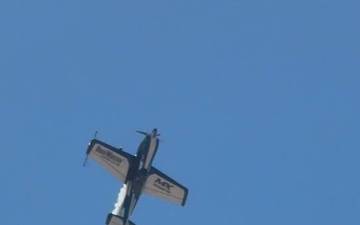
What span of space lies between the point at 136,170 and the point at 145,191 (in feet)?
9.16

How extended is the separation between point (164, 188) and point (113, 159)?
6453 millimetres

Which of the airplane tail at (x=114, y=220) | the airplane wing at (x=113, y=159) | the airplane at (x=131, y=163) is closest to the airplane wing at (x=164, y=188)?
the airplane at (x=131, y=163)

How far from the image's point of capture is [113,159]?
115125mm

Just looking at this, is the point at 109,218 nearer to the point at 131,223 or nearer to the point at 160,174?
the point at 131,223

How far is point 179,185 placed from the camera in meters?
118

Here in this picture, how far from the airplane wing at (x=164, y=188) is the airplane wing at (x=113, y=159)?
2.76 meters

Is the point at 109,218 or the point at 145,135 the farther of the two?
the point at 145,135

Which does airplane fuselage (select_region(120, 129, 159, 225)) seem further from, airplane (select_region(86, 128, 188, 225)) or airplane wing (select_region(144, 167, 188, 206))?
airplane wing (select_region(144, 167, 188, 206))

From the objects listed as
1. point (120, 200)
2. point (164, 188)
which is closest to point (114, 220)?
point (120, 200)

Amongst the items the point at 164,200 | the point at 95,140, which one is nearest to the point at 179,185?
the point at 164,200

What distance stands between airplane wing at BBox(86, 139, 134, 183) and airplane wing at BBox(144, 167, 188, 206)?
2758 mm

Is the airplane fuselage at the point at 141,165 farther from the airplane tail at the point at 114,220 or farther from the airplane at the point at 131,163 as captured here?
the airplane tail at the point at 114,220

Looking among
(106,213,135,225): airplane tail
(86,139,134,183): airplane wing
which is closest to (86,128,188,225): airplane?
(86,139,134,183): airplane wing

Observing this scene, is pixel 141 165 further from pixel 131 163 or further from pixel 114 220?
pixel 114 220
